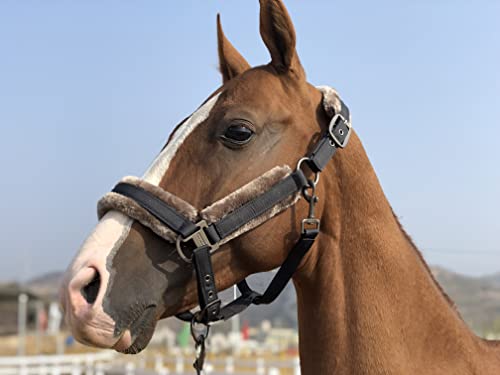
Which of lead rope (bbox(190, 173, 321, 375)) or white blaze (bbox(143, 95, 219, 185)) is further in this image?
lead rope (bbox(190, 173, 321, 375))

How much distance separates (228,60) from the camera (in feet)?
13.3

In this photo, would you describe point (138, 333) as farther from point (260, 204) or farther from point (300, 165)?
point (300, 165)

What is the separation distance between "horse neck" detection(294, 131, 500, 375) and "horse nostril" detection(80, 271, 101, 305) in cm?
111

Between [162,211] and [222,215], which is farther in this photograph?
[222,215]

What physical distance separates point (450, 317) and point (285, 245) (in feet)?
3.35

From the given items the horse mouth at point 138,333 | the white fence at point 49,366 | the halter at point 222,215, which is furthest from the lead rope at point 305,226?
the white fence at point 49,366

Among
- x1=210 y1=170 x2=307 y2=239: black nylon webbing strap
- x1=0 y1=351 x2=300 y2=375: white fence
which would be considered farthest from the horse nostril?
x1=0 y1=351 x2=300 y2=375: white fence

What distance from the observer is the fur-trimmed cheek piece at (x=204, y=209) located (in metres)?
3.08

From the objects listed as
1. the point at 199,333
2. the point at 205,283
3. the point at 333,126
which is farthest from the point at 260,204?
the point at 199,333

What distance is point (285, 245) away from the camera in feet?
11.1

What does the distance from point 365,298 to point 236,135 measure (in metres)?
1.05

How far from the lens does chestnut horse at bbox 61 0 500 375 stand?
3.12 meters

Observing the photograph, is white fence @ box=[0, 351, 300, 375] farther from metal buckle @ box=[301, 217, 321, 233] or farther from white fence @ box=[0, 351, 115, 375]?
metal buckle @ box=[301, 217, 321, 233]

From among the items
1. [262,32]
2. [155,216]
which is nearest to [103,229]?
[155,216]
